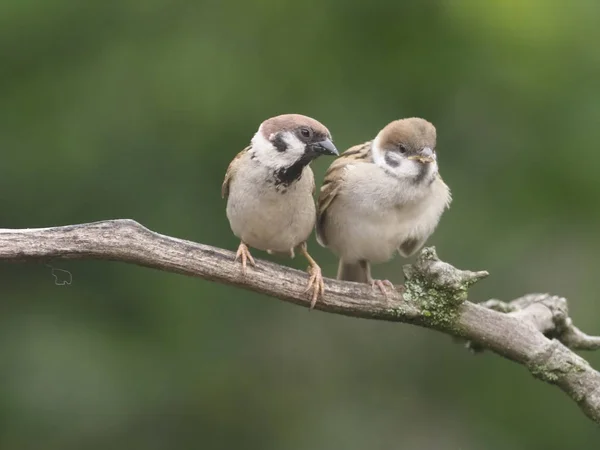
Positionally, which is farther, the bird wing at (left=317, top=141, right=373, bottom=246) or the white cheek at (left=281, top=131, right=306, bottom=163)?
the bird wing at (left=317, top=141, right=373, bottom=246)

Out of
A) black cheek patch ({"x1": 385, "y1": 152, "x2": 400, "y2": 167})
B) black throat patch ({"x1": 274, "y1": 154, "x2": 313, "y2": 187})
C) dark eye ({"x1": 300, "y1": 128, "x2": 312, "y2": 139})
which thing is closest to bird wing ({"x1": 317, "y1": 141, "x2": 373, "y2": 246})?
black cheek patch ({"x1": 385, "y1": 152, "x2": 400, "y2": 167})

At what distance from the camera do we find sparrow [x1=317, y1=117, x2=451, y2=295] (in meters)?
4.57

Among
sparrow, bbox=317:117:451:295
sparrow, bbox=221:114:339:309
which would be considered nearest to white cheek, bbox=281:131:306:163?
sparrow, bbox=221:114:339:309

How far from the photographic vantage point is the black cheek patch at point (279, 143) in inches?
173

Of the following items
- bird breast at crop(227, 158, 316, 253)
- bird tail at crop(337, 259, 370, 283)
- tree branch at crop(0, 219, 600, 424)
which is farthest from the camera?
bird tail at crop(337, 259, 370, 283)

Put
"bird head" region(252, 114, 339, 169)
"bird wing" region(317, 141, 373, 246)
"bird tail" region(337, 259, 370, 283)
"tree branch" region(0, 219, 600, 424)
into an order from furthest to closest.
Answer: "bird tail" region(337, 259, 370, 283) → "bird wing" region(317, 141, 373, 246) → "bird head" region(252, 114, 339, 169) → "tree branch" region(0, 219, 600, 424)

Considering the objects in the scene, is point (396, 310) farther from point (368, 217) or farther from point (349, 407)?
point (349, 407)

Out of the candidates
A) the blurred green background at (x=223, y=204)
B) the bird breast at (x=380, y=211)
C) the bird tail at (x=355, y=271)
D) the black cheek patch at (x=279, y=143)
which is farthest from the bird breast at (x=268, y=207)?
the blurred green background at (x=223, y=204)

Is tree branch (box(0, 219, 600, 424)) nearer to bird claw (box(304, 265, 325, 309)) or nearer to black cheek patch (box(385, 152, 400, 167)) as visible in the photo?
bird claw (box(304, 265, 325, 309))

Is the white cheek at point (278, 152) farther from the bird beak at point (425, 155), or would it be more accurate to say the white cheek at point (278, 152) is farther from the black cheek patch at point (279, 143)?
the bird beak at point (425, 155)

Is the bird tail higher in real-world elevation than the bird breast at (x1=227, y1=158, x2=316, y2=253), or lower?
lower

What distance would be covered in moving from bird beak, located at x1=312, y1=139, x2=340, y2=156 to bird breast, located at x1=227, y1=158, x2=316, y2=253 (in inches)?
8.9


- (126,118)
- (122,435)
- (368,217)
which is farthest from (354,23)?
(122,435)

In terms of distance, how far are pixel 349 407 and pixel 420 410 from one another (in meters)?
0.53
